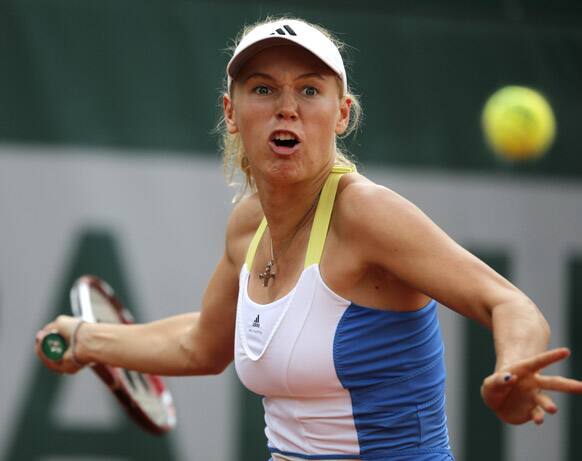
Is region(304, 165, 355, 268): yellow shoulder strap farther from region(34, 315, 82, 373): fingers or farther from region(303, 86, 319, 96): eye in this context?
region(34, 315, 82, 373): fingers

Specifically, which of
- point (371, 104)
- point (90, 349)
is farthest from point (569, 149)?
point (90, 349)

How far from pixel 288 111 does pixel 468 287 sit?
568mm

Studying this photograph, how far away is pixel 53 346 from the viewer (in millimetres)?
3332

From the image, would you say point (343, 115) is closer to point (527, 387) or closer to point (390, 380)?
point (390, 380)

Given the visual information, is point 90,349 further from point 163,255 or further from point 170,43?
point 170,43

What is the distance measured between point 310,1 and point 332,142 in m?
2.53

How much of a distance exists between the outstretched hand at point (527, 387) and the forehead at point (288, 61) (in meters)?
0.87

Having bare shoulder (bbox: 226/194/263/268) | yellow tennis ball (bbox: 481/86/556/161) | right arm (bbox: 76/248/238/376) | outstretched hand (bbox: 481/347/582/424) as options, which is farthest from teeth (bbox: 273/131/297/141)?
yellow tennis ball (bbox: 481/86/556/161)

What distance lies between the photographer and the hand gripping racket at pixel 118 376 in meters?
3.35

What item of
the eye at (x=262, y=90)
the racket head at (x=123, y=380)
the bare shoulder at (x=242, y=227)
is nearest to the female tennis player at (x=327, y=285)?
the eye at (x=262, y=90)

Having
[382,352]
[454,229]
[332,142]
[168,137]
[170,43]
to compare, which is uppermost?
[170,43]

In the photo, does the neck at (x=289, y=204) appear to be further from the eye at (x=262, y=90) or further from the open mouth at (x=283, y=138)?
the eye at (x=262, y=90)

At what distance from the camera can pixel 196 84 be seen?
198 inches

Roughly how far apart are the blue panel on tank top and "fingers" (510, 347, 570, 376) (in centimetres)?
56
